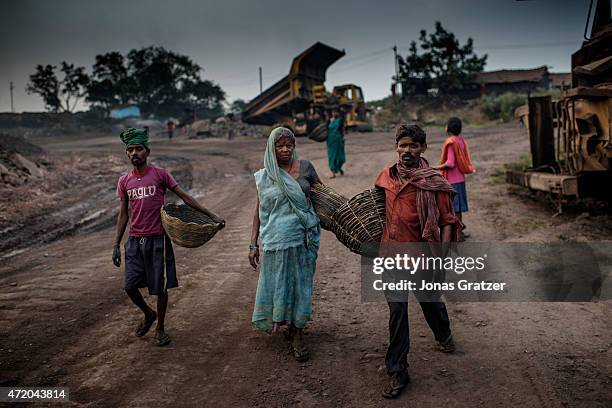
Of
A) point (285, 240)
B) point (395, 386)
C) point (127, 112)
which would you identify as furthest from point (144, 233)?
point (127, 112)

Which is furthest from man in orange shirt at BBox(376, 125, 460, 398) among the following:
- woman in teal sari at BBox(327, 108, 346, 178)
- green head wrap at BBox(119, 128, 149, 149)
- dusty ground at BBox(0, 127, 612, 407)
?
woman in teal sari at BBox(327, 108, 346, 178)

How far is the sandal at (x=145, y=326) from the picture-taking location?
438 centimetres

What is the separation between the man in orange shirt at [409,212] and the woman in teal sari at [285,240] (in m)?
0.73

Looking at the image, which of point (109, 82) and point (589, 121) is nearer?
point (589, 121)

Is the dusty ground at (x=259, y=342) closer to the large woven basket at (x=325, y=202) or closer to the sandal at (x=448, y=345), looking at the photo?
the sandal at (x=448, y=345)

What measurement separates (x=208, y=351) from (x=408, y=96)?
36.1m

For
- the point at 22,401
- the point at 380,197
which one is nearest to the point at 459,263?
the point at 380,197

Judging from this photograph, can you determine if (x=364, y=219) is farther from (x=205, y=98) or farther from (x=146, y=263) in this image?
(x=205, y=98)

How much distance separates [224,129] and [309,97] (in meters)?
10.2

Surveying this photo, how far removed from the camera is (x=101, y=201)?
1166 cm

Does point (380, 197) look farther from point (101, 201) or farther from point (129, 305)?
point (101, 201)

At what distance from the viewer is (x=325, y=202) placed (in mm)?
3975

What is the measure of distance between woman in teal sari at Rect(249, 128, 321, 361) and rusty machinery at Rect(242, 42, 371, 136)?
18.1 meters

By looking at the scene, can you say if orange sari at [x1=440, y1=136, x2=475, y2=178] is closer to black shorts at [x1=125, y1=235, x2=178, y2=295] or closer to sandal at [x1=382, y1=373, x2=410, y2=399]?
sandal at [x1=382, y1=373, x2=410, y2=399]
